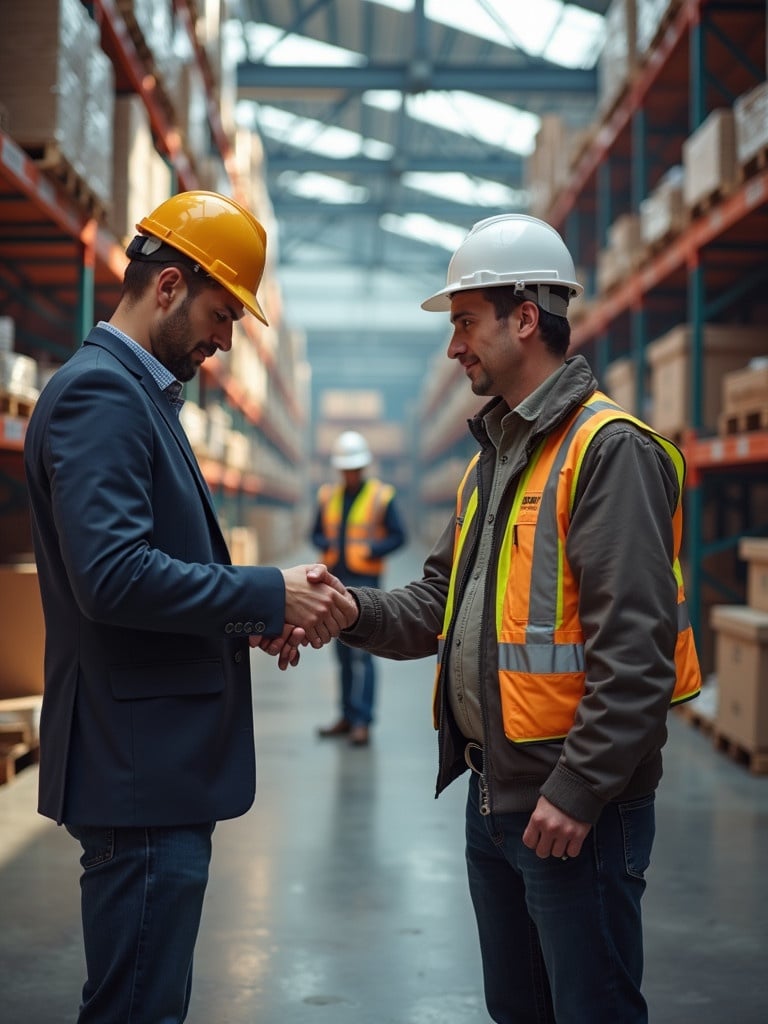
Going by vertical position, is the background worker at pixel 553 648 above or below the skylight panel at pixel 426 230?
below

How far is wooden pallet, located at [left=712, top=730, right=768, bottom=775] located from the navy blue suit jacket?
172 inches

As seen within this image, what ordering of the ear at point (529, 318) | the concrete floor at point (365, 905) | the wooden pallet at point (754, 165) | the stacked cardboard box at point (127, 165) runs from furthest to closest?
the stacked cardboard box at point (127, 165) < the wooden pallet at point (754, 165) < the concrete floor at point (365, 905) < the ear at point (529, 318)

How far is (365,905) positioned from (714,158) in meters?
5.03

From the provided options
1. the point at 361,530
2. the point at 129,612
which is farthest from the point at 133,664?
the point at 361,530

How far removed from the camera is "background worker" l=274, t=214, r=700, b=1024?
5.83 ft

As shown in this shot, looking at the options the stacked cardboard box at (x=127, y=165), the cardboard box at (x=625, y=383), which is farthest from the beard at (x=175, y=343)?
the cardboard box at (x=625, y=383)

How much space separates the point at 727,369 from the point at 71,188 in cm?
455

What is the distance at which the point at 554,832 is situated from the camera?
177 cm

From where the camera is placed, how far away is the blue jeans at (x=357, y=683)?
6.33 metres

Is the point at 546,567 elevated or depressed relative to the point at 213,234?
depressed

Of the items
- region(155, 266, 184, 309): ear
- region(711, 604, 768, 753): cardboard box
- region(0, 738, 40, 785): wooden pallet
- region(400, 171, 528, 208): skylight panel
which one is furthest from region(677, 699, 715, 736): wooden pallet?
region(400, 171, 528, 208): skylight panel

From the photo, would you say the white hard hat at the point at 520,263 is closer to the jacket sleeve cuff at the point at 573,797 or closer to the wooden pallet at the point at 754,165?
the jacket sleeve cuff at the point at 573,797

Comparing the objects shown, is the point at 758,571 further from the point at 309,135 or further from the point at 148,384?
the point at 309,135

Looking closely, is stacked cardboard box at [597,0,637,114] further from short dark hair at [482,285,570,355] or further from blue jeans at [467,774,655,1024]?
blue jeans at [467,774,655,1024]
